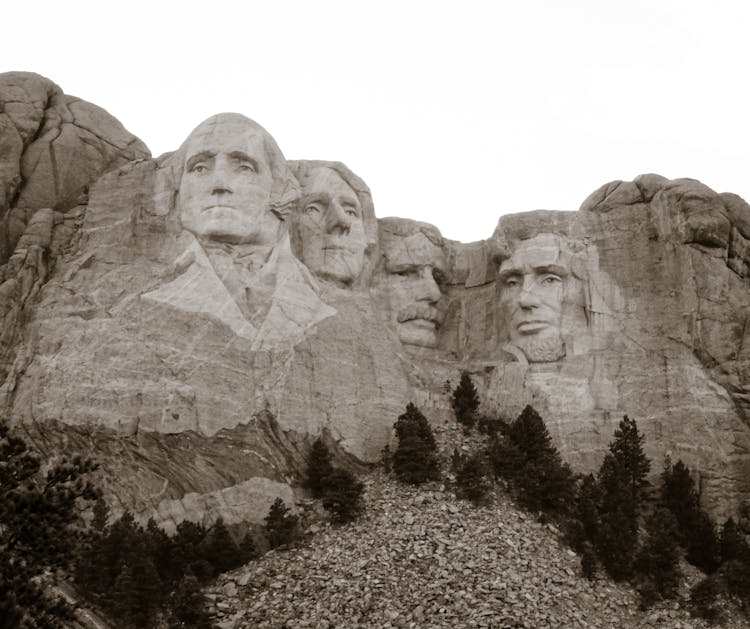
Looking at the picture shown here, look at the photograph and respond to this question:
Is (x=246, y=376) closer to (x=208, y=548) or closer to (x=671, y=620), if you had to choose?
(x=208, y=548)

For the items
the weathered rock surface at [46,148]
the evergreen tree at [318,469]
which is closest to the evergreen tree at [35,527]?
the evergreen tree at [318,469]

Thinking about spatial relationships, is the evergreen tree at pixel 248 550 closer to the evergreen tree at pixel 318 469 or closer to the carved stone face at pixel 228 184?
the evergreen tree at pixel 318 469

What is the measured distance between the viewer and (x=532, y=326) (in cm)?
4231

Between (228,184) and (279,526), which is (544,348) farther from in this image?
(279,526)

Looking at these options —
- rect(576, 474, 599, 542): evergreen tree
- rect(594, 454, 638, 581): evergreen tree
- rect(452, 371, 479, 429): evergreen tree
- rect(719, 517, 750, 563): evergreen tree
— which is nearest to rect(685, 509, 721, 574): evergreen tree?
rect(719, 517, 750, 563): evergreen tree

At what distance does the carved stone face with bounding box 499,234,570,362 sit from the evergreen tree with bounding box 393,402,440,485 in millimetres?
Result: 4228

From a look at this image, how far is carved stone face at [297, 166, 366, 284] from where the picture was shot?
42.2m

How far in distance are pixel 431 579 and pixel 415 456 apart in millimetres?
4222

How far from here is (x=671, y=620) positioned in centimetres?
3544

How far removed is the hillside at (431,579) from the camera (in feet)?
111

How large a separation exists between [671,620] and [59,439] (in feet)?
42.0

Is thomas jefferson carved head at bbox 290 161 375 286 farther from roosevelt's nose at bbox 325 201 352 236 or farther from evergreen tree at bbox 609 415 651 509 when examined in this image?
evergreen tree at bbox 609 415 651 509

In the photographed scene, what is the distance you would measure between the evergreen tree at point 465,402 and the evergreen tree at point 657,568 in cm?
551

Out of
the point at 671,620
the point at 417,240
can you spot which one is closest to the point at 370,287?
the point at 417,240
